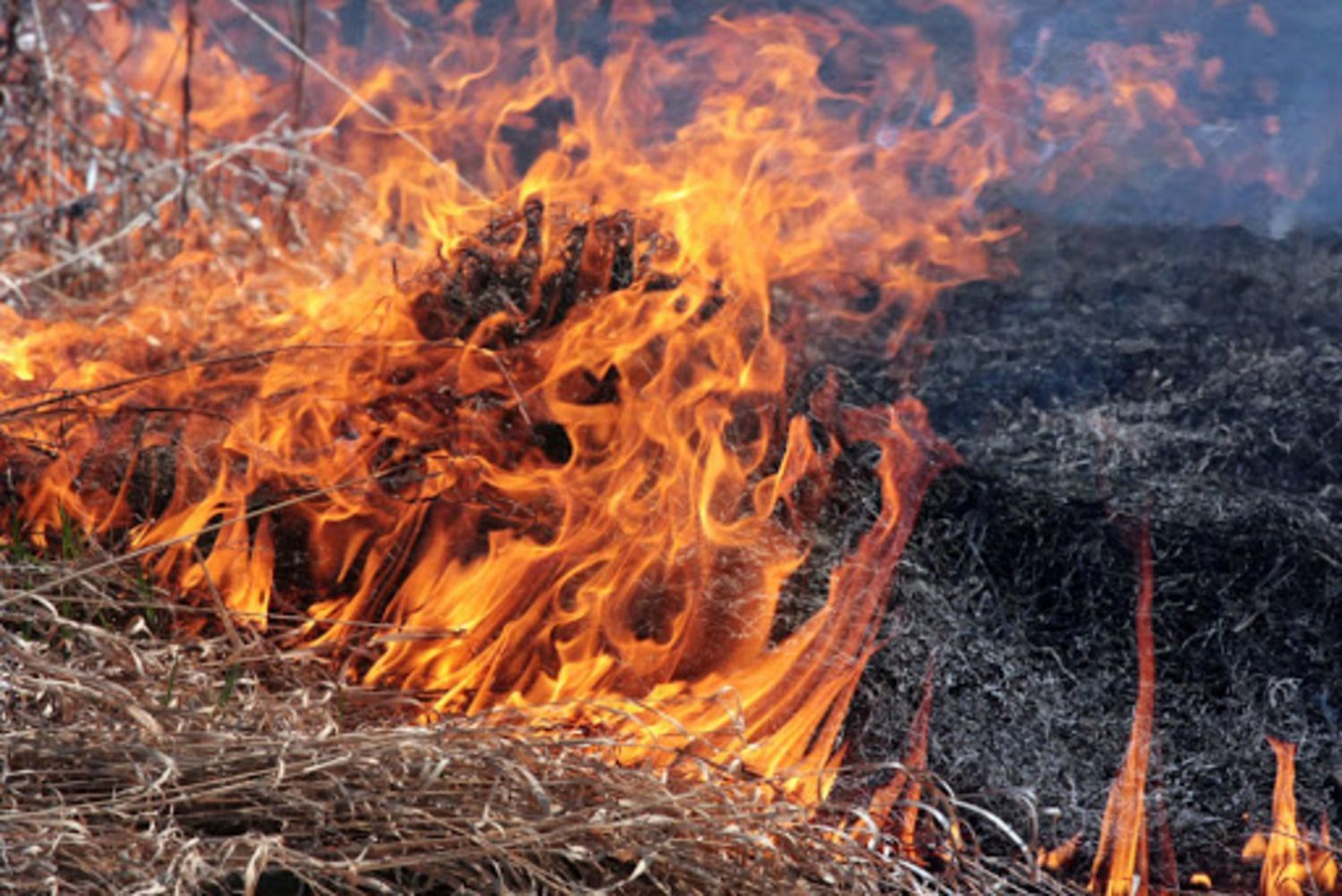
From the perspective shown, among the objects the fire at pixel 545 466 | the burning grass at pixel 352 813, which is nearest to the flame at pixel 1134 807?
the fire at pixel 545 466

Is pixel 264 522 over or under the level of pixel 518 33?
under

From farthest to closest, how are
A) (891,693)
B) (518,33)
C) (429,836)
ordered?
(518,33) < (891,693) < (429,836)

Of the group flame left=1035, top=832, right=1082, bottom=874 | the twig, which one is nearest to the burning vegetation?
flame left=1035, top=832, right=1082, bottom=874

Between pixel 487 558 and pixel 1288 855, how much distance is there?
1.56 meters

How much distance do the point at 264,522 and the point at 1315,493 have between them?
2.59 m

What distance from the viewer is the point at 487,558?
3090mm

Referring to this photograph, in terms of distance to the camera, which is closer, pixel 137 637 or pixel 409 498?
pixel 137 637

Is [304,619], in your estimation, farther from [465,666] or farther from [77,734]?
[77,734]

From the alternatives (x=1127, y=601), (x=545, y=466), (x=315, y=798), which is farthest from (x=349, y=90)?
(x=315, y=798)

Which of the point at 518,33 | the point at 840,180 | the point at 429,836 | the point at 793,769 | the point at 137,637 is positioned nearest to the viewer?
the point at 429,836

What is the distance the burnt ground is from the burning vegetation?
7 cm

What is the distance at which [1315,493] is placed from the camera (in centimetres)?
403

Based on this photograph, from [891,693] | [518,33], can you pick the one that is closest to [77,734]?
[891,693]

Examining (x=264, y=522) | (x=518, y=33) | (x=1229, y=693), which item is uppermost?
(x=518, y=33)
